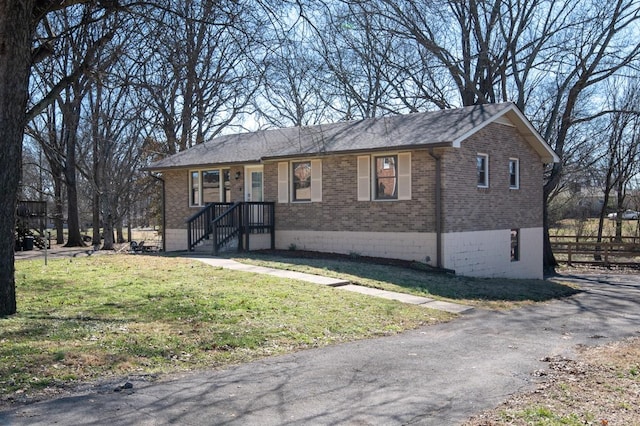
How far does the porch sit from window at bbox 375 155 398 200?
4.40m

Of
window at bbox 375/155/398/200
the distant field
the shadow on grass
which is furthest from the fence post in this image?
the distant field

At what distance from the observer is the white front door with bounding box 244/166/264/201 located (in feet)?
76.6

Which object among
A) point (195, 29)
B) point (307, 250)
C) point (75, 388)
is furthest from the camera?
point (307, 250)

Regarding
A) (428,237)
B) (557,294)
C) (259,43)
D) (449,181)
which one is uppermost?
(259,43)

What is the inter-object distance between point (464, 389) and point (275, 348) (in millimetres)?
2860

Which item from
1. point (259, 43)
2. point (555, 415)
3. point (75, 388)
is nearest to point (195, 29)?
point (259, 43)

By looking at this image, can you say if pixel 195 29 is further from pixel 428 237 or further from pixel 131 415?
pixel 428 237

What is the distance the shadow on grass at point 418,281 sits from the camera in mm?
14859

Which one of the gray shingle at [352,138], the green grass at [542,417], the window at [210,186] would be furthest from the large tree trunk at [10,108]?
the window at [210,186]

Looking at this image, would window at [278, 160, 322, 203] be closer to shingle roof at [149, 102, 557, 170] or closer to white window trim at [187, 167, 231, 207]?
shingle roof at [149, 102, 557, 170]

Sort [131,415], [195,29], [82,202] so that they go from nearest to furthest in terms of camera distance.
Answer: [131,415] → [195,29] → [82,202]

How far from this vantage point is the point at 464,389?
6.62 metres

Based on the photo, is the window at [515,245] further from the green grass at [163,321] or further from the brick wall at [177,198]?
the brick wall at [177,198]

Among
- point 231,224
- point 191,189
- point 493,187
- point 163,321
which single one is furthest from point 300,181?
point 163,321
